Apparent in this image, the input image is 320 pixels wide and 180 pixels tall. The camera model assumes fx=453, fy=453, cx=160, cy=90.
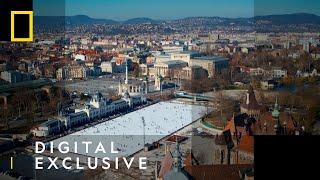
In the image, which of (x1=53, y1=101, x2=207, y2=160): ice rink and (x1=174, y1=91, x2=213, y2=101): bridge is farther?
(x1=174, y1=91, x2=213, y2=101): bridge

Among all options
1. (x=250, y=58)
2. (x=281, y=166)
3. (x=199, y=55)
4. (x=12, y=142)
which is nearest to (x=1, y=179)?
(x=12, y=142)

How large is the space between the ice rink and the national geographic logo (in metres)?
2.85

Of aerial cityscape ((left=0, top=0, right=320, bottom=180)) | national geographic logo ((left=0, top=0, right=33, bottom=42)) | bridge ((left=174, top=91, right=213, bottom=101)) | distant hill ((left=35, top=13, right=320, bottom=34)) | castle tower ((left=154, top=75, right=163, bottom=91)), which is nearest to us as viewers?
national geographic logo ((left=0, top=0, right=33, bottom=42))

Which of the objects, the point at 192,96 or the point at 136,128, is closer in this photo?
Answer: the point at 136,128

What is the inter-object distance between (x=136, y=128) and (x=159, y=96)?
2450 mm

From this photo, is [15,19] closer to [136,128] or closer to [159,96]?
[136,128]

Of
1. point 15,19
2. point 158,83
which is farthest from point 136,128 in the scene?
point 15,19

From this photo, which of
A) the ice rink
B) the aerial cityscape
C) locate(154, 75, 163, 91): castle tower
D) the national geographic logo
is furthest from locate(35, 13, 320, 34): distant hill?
the national geographic logo

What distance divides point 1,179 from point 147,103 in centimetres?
400

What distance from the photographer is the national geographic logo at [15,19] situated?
1.37 metres

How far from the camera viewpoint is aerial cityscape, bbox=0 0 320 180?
3.63m

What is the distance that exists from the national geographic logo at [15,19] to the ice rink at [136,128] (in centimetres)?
285

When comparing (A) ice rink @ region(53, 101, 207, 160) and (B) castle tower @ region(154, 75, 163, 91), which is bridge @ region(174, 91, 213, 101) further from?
(B) castle tower @ region(154, 75, 163, 91)

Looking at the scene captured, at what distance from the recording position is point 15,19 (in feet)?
4.55
